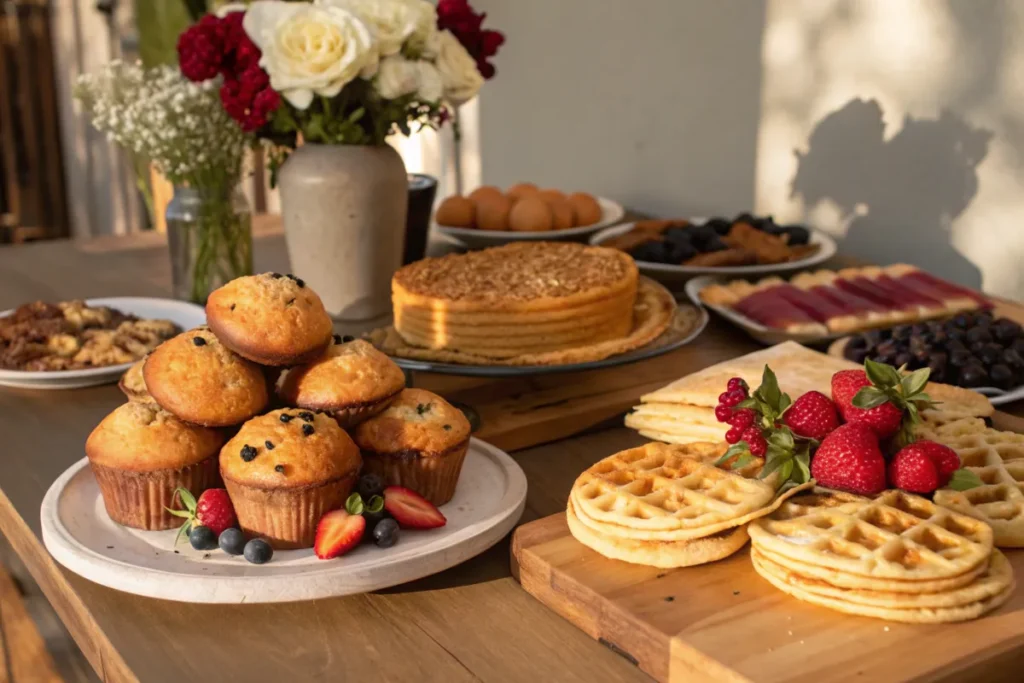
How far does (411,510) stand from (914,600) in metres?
0.51

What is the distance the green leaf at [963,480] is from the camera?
1176 millimetres

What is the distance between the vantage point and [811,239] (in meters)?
2.48

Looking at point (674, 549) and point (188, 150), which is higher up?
point (188, 150)

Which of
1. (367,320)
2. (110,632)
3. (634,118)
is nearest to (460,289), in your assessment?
(367,320)

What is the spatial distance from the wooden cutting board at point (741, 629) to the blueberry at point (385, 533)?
14 centimetres

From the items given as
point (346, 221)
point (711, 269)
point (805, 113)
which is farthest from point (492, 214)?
point (805, 113)

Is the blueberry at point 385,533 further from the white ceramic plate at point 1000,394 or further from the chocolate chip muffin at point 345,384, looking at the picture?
the white ceramic plate at point 1000,394

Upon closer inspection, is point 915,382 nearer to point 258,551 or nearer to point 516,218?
point 258,551

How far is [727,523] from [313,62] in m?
1.03

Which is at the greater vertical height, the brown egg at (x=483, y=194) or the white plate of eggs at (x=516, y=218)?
the brown egg at (x=483, y=194)

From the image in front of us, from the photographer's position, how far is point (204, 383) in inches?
47.4

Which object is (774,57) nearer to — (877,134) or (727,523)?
(877,134)

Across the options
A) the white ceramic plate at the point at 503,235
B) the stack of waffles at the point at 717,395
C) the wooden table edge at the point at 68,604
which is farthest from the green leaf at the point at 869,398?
the white ceramic plate at the point at 503,235

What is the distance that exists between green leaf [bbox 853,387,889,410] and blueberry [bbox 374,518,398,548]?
0.52 meters
